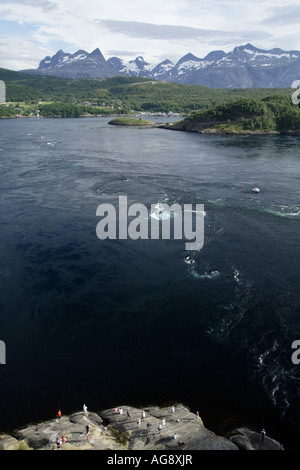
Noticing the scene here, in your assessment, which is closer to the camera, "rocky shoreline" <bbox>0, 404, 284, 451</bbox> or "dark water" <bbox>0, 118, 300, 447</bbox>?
"rocky shoreline" <bbox>0, 404, 284, 451</bbox>

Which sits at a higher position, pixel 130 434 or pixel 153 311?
pixel 153 311

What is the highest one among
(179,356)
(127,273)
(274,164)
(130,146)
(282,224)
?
(130,146)

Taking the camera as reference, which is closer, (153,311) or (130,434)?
(130,434)
